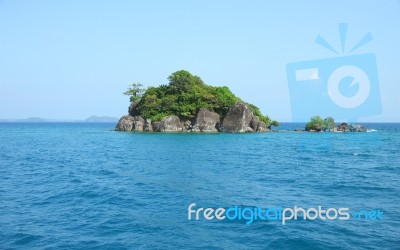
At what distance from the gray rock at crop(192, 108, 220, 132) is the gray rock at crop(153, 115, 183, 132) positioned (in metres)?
4.63

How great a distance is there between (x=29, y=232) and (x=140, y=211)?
5083 millimetres

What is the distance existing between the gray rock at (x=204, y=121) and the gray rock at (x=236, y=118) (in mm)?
2865

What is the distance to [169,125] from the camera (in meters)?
84.9

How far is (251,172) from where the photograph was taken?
27969 millimetres

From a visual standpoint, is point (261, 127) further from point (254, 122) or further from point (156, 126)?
point (156, 126)

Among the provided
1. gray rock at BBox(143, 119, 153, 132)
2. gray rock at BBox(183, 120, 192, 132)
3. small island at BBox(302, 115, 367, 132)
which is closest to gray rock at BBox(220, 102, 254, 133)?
gray rock at BBox(183, 120, 192, 132)

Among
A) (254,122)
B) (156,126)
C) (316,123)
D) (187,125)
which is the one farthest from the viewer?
(316,123)

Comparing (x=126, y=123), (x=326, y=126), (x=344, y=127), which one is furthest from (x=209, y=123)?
(x=344, y=127)

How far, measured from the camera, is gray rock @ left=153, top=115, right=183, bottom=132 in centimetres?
8456

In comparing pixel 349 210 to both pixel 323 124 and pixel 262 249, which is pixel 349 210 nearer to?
pixel 262 249

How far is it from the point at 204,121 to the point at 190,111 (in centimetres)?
536

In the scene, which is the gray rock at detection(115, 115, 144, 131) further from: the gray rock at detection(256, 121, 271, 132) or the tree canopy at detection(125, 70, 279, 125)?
the gray rock at detection(256, 121, 271, 132)

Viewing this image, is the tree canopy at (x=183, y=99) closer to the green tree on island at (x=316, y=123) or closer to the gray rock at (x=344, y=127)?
the green tree on island at (x=316, y=123)

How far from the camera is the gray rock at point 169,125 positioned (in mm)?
84562
